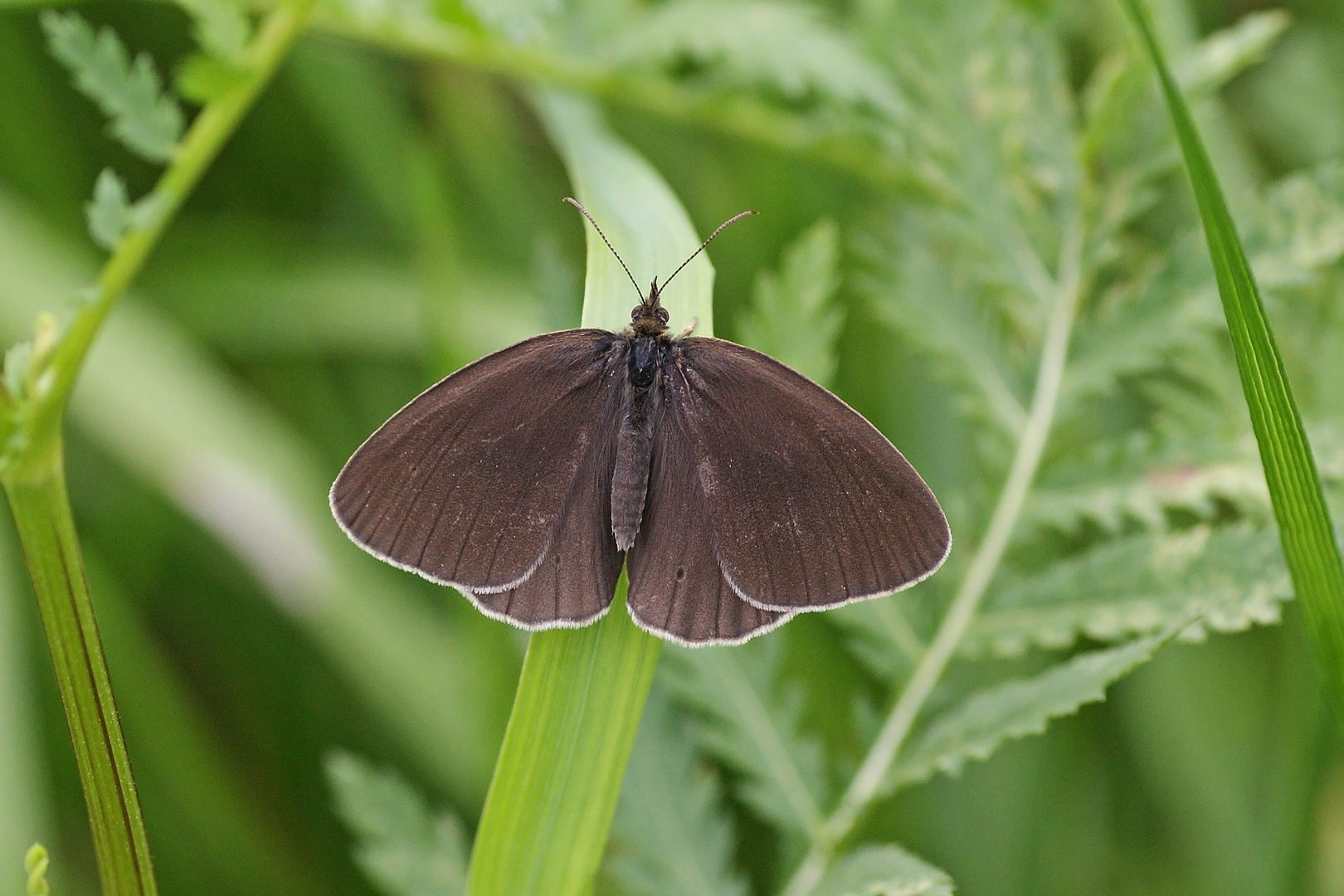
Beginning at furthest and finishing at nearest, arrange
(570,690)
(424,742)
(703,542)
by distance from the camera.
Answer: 1. (424,742)
2. (703,542)
3. (570,690)

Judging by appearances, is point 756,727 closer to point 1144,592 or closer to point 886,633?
point 886,633

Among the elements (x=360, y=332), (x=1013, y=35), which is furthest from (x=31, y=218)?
(x=1013, y=35)

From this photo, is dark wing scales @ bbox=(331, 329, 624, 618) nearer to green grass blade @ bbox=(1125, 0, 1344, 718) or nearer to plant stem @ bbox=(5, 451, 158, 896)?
plant stem @ bbox=(5, 451, 158, 896)

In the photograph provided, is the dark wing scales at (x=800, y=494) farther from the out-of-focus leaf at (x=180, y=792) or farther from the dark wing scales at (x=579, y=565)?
the out-of-focus leaf at (x=180, y=792)

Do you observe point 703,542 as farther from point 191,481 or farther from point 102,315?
point 191,481

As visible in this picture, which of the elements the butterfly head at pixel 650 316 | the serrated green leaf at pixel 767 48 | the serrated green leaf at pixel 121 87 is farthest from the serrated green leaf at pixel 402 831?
the serrated green leaf at pixel 767 48

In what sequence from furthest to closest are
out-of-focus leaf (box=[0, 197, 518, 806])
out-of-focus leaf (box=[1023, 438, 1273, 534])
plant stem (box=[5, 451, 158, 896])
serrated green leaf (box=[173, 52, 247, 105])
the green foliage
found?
out-of-focus leaf (box=[0, 197, 518, 806]) < out-of-focus leaf (box=[1023, 438, 1273, 534]) < serrated green leaf (box=[173, 52, 247, 105]) < plant stem (box=[5, 451, 158, 896]) < the green foliage

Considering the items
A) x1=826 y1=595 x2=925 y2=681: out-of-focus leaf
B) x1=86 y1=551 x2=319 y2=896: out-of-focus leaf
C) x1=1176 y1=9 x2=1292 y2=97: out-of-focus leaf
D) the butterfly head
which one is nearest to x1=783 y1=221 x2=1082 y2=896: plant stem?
x1=826 y1=595 x2=925 y2=681: out-of-focus leaf
